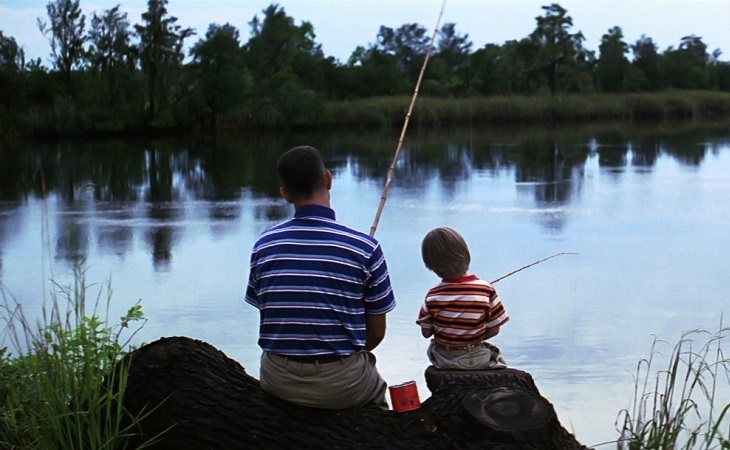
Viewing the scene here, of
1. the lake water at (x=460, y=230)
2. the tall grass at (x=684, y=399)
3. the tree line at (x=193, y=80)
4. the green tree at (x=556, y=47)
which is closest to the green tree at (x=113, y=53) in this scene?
the tree line at (x=193, y=80)

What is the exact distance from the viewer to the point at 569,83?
4134cm

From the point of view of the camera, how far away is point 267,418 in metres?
3.02

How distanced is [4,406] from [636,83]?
132ft

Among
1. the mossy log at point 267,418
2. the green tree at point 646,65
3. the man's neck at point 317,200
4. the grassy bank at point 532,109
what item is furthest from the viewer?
the green tree at point 646,65

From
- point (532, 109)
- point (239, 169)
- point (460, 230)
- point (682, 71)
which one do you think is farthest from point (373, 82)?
point (460, 230)

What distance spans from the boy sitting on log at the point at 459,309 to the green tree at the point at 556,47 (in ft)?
127

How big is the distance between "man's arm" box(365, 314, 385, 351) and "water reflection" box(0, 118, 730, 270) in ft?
12.3

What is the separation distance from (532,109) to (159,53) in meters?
12.5

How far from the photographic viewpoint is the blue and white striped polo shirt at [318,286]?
9.86ft

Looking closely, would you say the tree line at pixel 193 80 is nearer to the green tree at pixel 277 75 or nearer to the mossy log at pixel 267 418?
the green tree at pixel 277 75

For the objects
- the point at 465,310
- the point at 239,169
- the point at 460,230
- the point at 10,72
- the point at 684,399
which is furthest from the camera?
the point at 10,72

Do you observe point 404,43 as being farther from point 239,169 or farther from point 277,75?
point 239,169

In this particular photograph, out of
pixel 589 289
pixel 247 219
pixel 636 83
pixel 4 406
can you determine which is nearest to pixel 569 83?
pixel 636 83

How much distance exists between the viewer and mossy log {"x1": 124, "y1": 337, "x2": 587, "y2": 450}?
→ 2.96 metres
